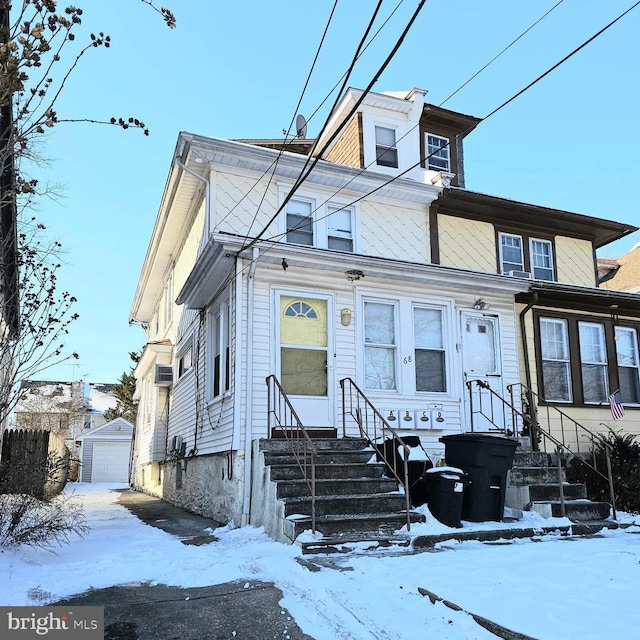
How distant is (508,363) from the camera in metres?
11.4

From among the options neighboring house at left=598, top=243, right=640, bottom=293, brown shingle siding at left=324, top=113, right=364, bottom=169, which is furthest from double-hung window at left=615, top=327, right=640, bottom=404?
neighboring house at left=598, top=243, right=640, bottom=293

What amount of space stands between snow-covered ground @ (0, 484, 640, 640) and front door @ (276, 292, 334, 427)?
8.24 ft

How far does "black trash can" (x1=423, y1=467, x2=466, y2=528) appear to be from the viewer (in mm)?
7680

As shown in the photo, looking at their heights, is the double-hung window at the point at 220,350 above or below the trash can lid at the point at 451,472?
above

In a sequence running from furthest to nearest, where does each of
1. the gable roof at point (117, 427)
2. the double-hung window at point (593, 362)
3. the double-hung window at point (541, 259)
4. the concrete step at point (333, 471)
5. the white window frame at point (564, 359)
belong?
the gable roof at point (117, 427)
the double-hung window at point (541, 259)
the double-hung window at point (593, 362)
the white window frame at point (564, 359)
the concrete step at point (333, 471)

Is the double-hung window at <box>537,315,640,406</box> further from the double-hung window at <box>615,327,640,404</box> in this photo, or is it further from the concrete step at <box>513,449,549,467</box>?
the concrete step at <box>513,449,549,467</box>

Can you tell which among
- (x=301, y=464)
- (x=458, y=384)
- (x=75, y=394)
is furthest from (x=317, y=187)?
(x=75, y=394)

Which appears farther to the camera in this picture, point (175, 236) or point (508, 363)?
point (175, 236)

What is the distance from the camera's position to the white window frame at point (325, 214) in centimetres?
1196

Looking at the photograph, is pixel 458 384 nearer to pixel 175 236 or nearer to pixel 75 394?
pixel 175 236

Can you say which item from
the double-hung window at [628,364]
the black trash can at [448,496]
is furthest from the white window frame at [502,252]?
the black trash can at [448,496]

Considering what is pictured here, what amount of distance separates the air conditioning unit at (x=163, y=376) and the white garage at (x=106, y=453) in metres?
19.2

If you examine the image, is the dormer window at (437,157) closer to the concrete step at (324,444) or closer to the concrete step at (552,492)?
the concrete step at (324,444)

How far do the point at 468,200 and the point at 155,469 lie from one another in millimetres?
10996
